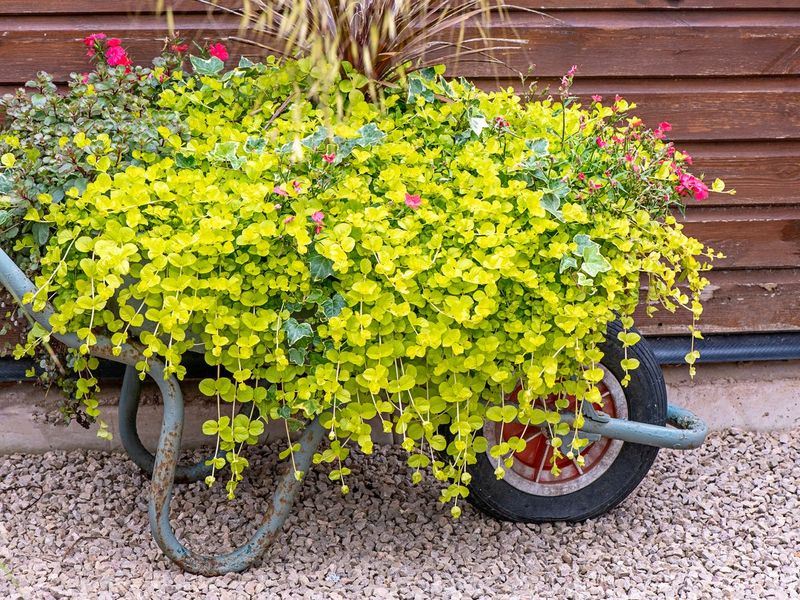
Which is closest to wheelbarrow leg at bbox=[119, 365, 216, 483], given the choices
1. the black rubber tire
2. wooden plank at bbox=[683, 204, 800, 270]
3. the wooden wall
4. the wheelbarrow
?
the wheelbarrow

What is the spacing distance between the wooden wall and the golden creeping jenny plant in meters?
0.66

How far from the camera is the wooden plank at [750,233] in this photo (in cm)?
283

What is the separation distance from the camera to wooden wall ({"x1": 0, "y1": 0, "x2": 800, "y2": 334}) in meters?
2.54

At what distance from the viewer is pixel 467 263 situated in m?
1.83

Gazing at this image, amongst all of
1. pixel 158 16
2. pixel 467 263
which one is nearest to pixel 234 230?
pixel 467 263

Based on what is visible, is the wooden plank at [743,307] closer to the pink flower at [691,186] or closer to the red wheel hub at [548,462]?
the red wheel hub at [548,462]

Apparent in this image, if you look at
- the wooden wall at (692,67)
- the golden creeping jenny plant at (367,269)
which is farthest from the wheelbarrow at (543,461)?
the wooden wall at (692,67)

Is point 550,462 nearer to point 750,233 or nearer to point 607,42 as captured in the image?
point 750,233

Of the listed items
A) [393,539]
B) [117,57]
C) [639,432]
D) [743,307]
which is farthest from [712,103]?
[117,57]

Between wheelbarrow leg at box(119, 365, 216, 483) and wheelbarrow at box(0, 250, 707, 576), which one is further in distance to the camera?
wheelbarrow leg at box(119, 365, 216, 483)

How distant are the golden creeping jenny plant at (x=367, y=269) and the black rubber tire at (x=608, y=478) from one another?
25 centimetres

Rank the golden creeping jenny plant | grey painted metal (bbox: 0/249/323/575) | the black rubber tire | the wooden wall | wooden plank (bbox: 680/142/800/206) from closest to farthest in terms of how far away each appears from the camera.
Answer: the golden creeping jenny plant < grey painted metal (bbox: 0/249/323/575) < the black rubber tire < the wooden wall < wooden plank (bbox: 680/142/800/206)

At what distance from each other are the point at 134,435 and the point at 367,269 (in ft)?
3.30

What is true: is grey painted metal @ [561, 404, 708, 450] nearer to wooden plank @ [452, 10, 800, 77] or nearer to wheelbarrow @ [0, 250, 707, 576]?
wheelbarrow @ [0, 250, 707, 576]
